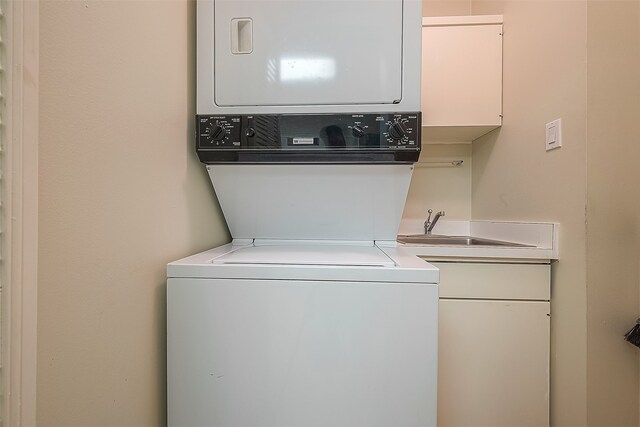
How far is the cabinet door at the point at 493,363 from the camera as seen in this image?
47.8 inches

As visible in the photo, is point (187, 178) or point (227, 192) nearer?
point (187, 178)

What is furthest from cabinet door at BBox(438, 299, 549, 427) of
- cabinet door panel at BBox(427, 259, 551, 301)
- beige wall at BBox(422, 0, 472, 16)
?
beige wall at BBox(422, 0, 472, 16)

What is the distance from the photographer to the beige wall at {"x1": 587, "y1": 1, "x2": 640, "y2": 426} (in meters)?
1.05

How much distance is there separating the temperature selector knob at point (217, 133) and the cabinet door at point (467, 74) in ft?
3.64

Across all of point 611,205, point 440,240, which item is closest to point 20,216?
point 611,205

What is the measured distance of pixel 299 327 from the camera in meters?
0.78

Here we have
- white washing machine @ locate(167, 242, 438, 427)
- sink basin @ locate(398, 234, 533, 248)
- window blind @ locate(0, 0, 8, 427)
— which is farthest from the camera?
sink basin @ locate(398, 234, 533, 248)

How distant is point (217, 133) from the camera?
41.7 inches

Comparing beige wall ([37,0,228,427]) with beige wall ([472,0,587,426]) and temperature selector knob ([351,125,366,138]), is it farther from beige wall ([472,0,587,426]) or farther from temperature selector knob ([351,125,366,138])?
beige wall ([472,0,587,426])

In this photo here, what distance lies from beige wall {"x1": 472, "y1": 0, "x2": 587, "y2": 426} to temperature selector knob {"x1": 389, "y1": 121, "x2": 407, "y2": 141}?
25.8 inches

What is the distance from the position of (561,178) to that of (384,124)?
76 cm

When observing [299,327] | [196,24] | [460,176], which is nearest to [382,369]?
[299,327]

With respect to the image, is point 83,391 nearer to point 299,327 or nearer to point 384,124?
point 299,327

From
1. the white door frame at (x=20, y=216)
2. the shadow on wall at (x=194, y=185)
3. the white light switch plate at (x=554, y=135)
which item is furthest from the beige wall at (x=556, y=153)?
the white door frame at (x=20, y=216)
